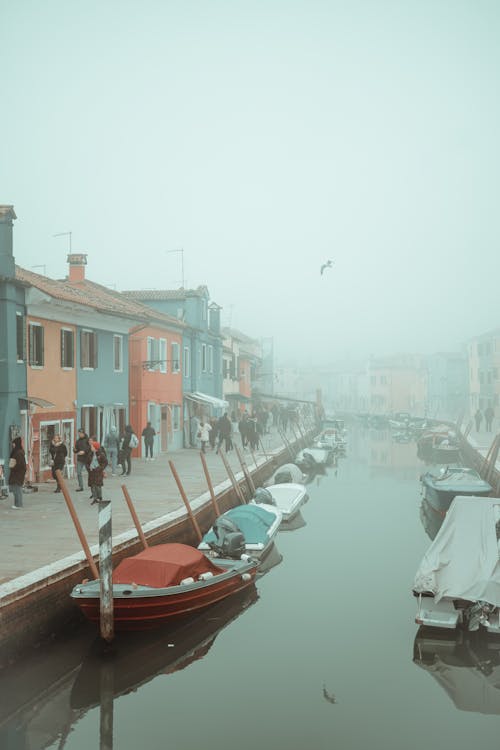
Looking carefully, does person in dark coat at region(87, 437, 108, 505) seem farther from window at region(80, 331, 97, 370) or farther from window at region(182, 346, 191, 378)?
window at region(182, 346, 191, 378)

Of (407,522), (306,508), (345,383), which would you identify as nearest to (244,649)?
(407,522)

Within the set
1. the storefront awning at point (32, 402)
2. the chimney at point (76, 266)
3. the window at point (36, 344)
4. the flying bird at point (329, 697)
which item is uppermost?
the chimney at point (76, 266)

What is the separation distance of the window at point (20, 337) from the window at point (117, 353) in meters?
8.63

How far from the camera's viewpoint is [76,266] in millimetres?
37844

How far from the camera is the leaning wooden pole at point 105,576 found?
506 inches

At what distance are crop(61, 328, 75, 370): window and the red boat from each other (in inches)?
493

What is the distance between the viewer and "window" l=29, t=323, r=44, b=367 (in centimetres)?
2366

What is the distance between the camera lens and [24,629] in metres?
12.0

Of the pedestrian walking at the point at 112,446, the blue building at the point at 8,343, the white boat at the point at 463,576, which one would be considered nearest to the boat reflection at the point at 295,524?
the pedestrian walking at the point at 112,446

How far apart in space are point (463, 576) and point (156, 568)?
212 inches

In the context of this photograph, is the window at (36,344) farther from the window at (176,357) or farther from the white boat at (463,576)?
the window at (176,357)

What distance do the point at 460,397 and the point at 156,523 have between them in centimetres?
10695

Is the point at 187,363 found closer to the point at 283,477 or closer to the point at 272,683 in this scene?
the point at 283,477

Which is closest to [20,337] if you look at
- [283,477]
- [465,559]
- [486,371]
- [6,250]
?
[6,250]
